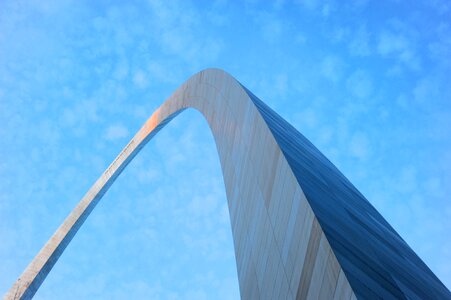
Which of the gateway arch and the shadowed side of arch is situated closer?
the gateway arch

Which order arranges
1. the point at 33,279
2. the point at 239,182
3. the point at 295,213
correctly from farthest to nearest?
the point at 33,279 < the point at 239,182 < the point at 295,213

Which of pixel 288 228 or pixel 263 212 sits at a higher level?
pixel 263 212

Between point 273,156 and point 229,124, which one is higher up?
point 229,124

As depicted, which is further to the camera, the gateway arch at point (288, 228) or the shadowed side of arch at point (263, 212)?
the shadowed side of arch at point (263, 212)

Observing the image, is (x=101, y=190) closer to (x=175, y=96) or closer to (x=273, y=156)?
(x=175, y=96)

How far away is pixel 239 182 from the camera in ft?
60.8

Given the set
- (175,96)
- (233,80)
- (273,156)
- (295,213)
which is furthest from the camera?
(175,96)

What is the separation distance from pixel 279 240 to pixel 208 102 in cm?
1443

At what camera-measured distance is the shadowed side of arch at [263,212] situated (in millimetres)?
10070

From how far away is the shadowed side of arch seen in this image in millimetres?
10070

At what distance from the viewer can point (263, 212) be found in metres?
14.8

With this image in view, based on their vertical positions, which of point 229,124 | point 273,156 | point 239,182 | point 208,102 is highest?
point 208,102

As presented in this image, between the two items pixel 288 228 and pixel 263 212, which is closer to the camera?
pixel 288 228

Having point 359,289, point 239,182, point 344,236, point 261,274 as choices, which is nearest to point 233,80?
point 239,182
